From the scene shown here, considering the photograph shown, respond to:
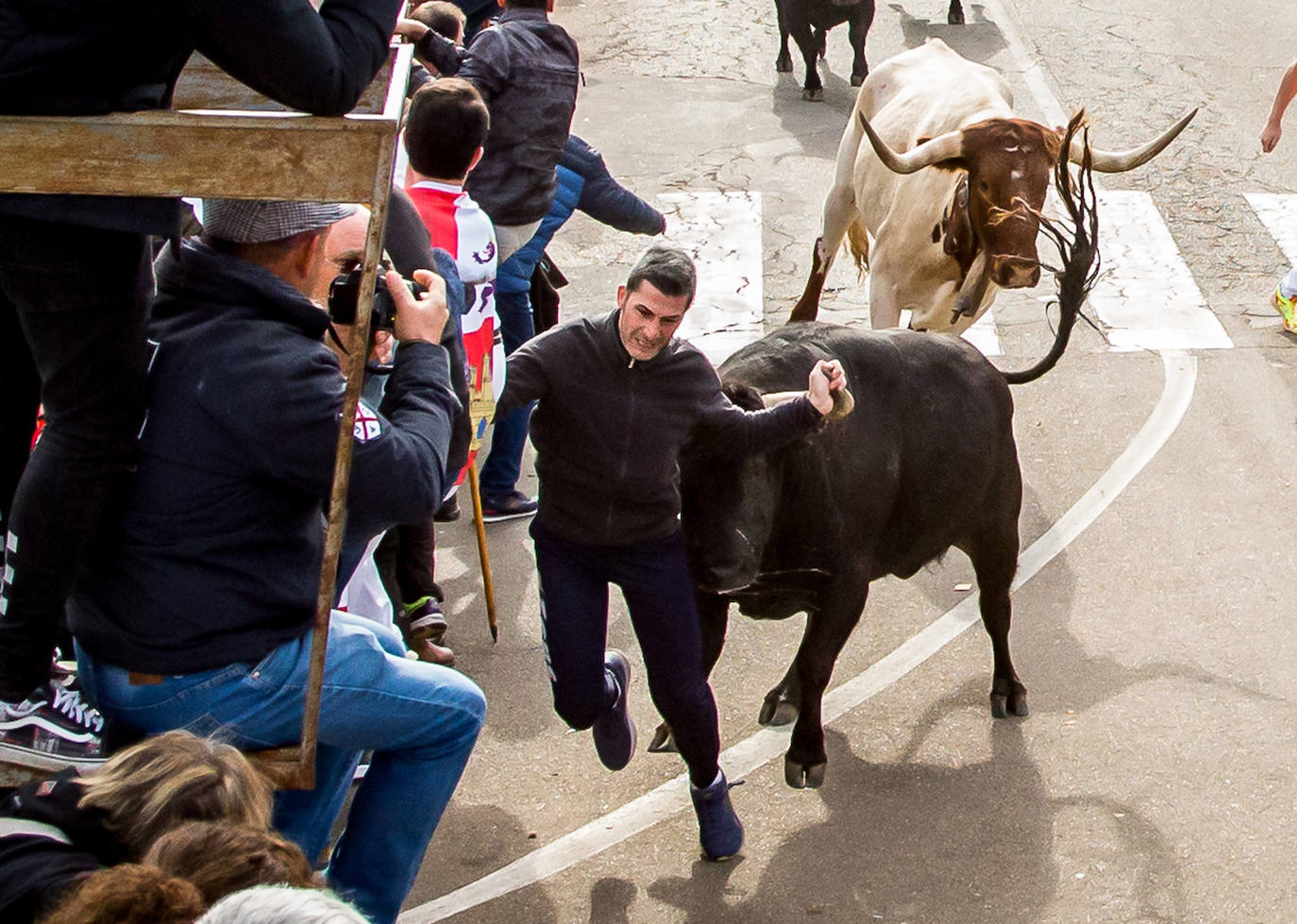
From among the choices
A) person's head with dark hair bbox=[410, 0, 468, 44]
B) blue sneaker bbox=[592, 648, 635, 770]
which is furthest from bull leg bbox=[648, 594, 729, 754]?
person's head with dark hair bbox=[410, 0, 468, 44]

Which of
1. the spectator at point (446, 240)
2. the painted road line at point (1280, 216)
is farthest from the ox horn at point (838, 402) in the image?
the painted road line at point (1280, 216)

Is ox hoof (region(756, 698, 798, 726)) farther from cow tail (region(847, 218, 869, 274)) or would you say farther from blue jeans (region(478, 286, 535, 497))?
cow tail (region(847, 218, 869, 274))

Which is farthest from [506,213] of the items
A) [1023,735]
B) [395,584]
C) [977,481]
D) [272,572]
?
[272,572]

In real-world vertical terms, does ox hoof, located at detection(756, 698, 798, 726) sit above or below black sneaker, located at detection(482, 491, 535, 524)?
above

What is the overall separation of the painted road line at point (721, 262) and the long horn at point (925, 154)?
5.38 feet

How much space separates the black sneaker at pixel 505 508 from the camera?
23.9 ft

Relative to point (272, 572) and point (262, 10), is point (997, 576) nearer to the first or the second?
point (272, 572)

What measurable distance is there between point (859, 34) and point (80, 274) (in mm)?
11105

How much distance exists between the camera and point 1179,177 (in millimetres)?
11609

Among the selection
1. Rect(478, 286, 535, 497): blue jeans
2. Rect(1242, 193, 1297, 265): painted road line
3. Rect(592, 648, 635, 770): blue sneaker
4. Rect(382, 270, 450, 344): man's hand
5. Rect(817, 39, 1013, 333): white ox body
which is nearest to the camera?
Rect(382, 270, 450, 344): man's hand

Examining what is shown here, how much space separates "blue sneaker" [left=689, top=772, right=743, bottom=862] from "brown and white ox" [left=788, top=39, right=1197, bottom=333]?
308 cm

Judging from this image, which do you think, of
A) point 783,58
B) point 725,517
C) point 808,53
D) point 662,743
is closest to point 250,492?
point 725,517

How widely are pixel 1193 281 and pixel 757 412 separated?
6.15 meters

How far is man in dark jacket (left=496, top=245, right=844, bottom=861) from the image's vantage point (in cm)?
458
